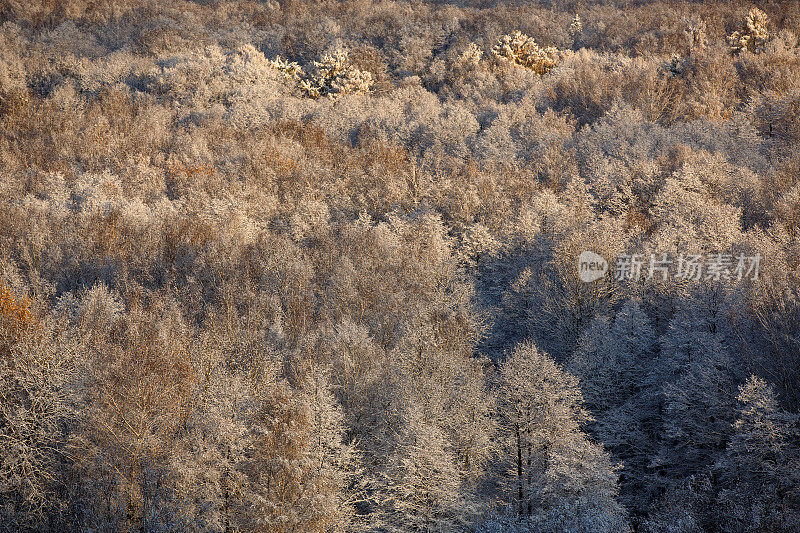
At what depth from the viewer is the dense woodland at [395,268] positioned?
33.4 meters

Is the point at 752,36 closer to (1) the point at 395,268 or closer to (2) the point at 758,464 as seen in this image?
(1) the point at 395,268

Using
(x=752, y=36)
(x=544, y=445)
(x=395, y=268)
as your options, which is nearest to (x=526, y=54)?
(x=752, y=36)

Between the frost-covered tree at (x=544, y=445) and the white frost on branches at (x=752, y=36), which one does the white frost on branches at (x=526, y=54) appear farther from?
the frost-covered tree at (x=544, y=445)

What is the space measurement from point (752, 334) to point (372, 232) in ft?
107

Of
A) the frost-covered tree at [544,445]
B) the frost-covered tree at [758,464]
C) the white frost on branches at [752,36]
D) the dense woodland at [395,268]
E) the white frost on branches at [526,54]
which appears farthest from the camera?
the white frost on branches at [526,54]

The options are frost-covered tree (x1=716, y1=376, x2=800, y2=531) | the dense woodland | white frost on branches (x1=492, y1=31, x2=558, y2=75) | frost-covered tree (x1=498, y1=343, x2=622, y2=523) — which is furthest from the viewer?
white frost on branches (x1=492, y1=31, x2=558, y2=75)

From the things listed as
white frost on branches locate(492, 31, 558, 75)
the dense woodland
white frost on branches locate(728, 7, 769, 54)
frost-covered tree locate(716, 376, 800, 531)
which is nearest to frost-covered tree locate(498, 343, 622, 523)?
the dense woodland

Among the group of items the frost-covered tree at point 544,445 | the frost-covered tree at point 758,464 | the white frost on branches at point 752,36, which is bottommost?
the frost-covered tree at point 544,445

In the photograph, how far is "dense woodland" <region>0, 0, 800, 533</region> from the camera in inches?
1315

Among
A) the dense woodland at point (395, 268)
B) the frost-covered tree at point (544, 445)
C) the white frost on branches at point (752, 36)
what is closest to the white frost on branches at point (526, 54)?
the dense woodland at point (395, 268)

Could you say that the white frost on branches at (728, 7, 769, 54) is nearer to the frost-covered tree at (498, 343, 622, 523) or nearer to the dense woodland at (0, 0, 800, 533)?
the dense woodland at (0, 0, 800, 533)

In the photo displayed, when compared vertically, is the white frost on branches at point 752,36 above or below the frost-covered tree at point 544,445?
above

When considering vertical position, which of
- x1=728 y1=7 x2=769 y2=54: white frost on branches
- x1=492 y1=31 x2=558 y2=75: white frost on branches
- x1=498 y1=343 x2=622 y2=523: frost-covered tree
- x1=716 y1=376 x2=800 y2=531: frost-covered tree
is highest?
x1=728 y1=7 x2=769 y2=54: white frost on branches

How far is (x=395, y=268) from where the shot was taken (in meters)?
56.9
